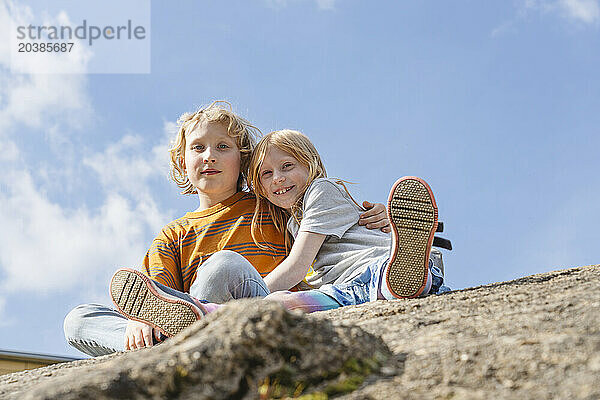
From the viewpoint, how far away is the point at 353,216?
324 centimetres

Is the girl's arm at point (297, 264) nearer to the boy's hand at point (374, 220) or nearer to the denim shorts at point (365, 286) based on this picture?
the denim shorts at point (365, 286)

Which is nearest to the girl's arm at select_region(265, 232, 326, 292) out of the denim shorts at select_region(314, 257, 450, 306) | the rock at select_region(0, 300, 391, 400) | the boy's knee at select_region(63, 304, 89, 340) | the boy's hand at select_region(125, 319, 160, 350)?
the denim shorts at select_region(314, 257, 450, 306)

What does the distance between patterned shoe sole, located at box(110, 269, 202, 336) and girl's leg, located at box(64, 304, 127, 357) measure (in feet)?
2.02

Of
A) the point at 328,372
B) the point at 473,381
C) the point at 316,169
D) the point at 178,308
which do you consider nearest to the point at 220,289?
the point at 178,308

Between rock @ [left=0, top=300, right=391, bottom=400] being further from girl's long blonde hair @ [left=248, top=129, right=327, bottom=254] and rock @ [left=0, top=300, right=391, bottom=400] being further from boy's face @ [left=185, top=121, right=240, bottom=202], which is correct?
boy's face @ [left=185, top=121, right=240, bottom=202]

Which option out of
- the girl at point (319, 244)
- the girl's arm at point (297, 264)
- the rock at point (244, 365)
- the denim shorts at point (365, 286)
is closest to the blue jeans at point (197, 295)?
the girl at point (319, 244)

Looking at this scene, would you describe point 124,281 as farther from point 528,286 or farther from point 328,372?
point 528,286

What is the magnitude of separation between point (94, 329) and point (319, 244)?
1.21 m

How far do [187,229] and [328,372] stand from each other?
2.50 m

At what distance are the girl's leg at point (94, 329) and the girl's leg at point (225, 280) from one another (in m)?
0.61

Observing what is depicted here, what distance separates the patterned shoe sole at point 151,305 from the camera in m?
2.32

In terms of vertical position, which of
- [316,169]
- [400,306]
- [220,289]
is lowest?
[400,306]

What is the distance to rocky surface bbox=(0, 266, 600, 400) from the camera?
4.05ft

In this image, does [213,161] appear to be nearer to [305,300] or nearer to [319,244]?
[319,244]
